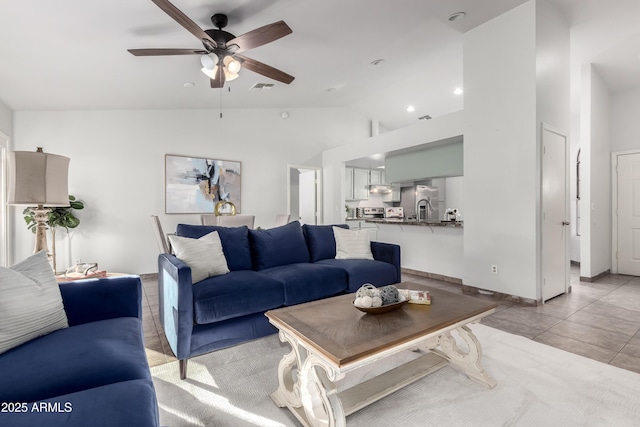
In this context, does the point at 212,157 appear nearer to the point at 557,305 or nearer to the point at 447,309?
the point at 447,309

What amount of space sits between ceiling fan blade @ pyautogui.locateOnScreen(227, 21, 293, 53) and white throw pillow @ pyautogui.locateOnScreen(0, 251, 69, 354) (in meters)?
2.23

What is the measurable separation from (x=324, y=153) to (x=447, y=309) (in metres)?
5.65

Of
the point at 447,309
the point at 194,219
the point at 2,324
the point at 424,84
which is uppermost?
the point at 424,84

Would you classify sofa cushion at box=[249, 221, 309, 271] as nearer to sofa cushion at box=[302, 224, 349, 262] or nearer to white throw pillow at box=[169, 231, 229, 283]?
sofa cushion at box=[302, 224, 349, 262]

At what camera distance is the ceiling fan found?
2545mm

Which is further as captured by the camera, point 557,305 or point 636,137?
point 636,137

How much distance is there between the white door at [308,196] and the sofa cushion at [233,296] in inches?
184

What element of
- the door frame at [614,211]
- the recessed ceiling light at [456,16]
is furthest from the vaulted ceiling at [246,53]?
the door frame at [614,211]

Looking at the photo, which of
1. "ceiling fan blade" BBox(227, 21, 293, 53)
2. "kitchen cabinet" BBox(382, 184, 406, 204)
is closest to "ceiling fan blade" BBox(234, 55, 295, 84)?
"ceiling fan blade" BBox(227, 21, 293, 53)

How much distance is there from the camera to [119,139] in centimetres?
486

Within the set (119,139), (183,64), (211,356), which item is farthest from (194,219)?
(211,356)

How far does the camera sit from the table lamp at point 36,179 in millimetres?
2006

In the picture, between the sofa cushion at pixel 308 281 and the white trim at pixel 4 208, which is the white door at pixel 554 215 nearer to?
the sofa cushion at pixel 308 281

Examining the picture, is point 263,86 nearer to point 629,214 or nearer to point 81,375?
point 81,375
